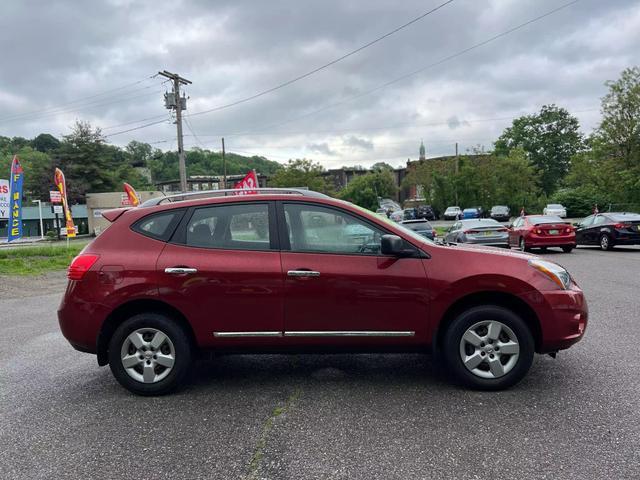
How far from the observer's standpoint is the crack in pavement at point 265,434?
9.39ft

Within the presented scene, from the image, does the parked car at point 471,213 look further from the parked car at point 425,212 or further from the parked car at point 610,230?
the parked car at point 610,230

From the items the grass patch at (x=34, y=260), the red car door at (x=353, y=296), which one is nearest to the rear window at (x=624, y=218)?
the red car door at (x=353, y=296)

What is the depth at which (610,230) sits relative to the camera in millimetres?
15852

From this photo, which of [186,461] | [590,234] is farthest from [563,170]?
[186,461]

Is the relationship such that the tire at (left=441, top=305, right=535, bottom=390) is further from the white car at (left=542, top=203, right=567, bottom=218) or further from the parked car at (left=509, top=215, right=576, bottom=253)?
the white car at (left=542, top=203, right=567, bottom=218)

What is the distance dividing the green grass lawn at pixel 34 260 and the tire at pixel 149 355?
12197mm

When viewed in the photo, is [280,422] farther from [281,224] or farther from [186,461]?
[281,224]

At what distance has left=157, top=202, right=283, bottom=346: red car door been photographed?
3.97m

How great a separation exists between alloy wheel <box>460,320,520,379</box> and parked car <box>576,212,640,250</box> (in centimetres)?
1444

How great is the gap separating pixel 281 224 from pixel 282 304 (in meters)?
0.71

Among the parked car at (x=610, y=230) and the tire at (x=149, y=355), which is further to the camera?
the parked car at (x=610, y=230)

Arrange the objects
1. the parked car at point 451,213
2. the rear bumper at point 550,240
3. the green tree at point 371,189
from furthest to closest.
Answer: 1. the green tree at point 371,189
2. the parked car at point 451,213
3. the rear bumper at point 550,240

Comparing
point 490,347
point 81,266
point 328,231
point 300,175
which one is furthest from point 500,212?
point 81,266

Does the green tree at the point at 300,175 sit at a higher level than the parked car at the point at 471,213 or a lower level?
higher
